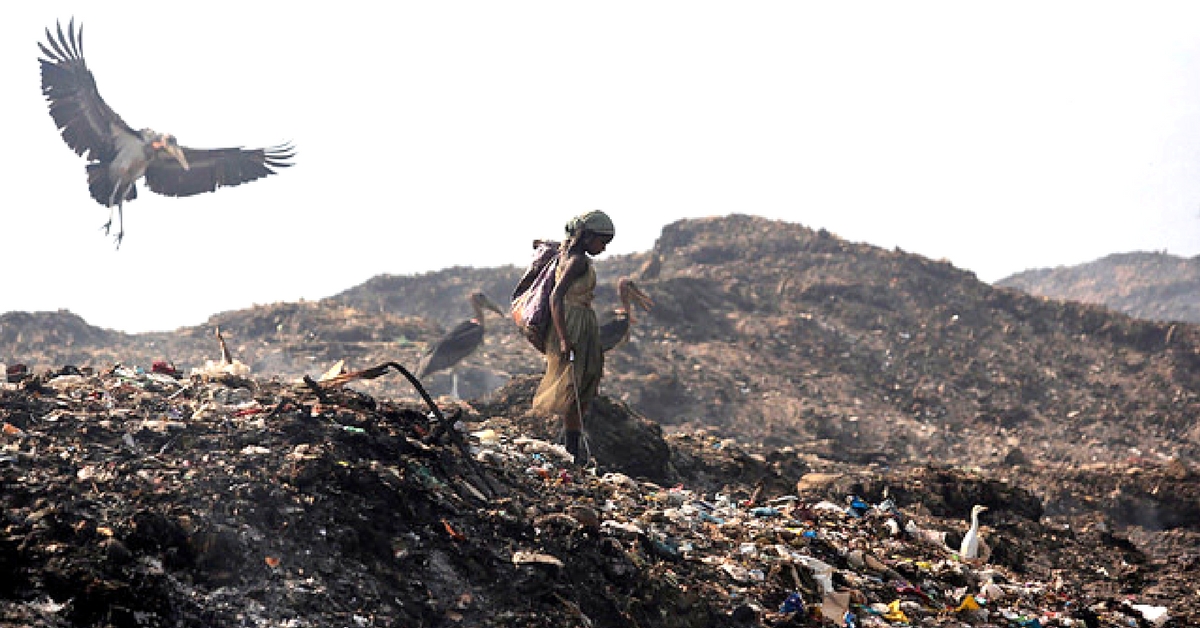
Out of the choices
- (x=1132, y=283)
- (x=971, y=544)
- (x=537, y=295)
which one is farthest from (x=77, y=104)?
(x=1132, y=283)

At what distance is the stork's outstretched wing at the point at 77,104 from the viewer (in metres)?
12.2

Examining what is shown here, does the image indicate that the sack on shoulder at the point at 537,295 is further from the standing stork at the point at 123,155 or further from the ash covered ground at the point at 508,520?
the standing stork at the point at 123,155

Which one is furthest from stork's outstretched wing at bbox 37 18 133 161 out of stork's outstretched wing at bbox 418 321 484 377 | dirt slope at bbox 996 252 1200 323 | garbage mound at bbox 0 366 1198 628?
dirt slope at bbox 996 252 1200 323

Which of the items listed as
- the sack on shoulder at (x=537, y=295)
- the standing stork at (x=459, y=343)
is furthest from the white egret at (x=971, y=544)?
the standing stork at (x=459, y=343)

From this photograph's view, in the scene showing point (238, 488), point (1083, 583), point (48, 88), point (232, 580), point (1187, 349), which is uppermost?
point (48, 88)

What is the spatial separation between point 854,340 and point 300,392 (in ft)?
50.4

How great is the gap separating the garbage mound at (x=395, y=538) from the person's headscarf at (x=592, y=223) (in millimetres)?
1531

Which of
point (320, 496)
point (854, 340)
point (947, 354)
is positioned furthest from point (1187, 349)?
point (320, 496)

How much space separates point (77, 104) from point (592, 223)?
9.55m

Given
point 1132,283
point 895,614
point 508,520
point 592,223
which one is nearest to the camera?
point 508,520

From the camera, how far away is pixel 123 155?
45.3 ft

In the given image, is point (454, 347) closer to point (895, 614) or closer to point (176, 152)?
point (176, 152)

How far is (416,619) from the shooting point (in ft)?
12.9

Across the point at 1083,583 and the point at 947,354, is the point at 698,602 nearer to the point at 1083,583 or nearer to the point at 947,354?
the point at 1083,583
